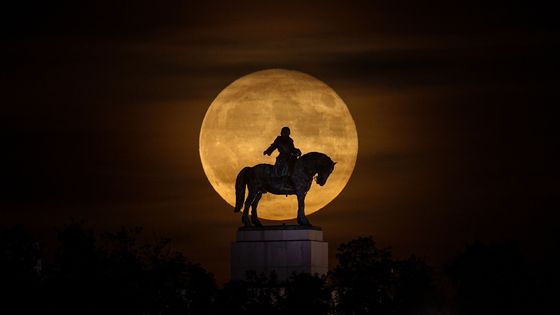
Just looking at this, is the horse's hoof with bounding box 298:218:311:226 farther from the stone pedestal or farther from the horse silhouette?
the horse silhouette

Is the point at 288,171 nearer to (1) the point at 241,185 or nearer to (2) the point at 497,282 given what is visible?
(1) the point at 241,185

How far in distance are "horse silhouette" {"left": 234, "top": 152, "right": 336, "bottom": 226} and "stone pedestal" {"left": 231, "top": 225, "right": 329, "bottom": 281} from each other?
1614mm

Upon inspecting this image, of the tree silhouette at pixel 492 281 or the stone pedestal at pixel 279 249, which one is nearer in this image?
the stone pedestal at pixel 279 249

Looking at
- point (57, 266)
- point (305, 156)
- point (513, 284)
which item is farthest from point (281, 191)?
point (513, 284)

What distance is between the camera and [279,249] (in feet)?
373

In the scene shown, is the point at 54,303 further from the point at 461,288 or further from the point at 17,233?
the point at 461,288

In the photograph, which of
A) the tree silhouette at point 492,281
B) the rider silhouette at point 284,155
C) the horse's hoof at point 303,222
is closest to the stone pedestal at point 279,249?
the horse's hoof at point 303,222

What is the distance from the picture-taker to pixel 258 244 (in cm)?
11375

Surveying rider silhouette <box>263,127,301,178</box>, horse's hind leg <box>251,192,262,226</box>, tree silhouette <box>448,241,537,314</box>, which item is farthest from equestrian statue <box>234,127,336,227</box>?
tree silhouette <box>448,241,537,314</box>

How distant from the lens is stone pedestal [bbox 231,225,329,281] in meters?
113

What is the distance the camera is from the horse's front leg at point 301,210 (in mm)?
112475

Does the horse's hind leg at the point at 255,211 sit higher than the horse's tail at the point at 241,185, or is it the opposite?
the horse's tail at the point at 241,185

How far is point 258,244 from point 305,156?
5001 millimetres

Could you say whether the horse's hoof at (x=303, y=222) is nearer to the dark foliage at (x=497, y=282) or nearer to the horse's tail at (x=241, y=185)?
the horse's tail at (x=241, y=185)
